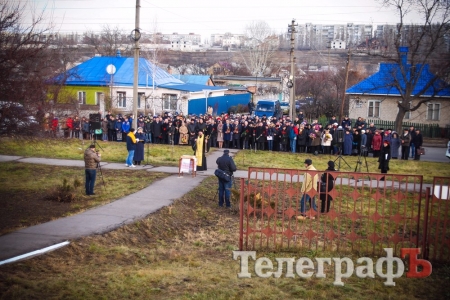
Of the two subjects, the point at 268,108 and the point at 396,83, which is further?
the point at 268,108

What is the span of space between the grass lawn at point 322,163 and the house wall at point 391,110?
18.9 metres

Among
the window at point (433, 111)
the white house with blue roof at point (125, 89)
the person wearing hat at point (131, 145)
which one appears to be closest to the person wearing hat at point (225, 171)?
the person wearing hat at point (131, 145)

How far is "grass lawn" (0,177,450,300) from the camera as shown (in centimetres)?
783

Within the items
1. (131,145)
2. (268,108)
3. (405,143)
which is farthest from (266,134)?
(268,108)

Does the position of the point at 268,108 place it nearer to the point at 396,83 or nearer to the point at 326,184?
the point at 396,83

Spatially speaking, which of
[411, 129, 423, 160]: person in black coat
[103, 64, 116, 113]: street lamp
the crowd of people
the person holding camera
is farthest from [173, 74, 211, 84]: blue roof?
the person holding camera

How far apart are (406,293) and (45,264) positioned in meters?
6.50

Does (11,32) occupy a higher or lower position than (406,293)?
higher

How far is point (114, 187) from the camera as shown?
1709 cm

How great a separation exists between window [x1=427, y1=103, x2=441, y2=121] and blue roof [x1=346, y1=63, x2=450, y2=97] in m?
1.51

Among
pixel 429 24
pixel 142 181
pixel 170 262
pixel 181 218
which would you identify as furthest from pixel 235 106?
pixel 170 262

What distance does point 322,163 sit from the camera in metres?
23.7

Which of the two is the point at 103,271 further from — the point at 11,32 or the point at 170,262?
the point at 11,32

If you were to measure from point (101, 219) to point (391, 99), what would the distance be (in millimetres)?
36992
